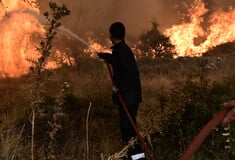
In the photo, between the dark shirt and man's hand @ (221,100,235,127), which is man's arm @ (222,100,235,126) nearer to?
man's hand @ (221,100,235,127)

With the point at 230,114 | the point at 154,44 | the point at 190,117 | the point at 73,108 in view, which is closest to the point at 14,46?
the point at 73,108

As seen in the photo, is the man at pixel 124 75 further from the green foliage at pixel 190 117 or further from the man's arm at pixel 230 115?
the man's arm at pixel 230 115

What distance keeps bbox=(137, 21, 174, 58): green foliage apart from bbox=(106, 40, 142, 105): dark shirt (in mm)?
31658

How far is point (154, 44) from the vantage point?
36.7 metres

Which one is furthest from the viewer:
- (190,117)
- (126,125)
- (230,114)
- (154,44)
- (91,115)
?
(154,44)

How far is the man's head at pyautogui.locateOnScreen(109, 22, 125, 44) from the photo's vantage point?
4770 millimetres

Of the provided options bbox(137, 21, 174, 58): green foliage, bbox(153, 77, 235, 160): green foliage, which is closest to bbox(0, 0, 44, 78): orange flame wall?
bbox(153, 77, 235, 160): green foliage

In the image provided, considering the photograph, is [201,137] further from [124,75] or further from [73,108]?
[73,108]

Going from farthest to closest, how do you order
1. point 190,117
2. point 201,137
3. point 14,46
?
point 14,46 → point 190,117 → point 201,137

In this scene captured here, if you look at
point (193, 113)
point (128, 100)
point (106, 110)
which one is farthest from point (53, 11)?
point (106, 110)

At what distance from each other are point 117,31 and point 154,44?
3216cm

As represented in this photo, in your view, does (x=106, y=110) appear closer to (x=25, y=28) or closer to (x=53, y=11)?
(x=25, y=28)

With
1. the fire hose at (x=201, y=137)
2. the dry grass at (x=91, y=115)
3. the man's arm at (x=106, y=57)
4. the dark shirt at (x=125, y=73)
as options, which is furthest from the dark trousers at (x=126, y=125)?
the fire hose at (x=201, y=137)

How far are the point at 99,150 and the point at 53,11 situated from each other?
3.32 m
